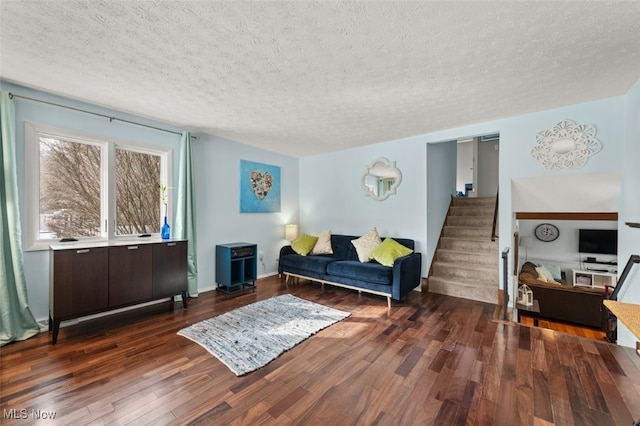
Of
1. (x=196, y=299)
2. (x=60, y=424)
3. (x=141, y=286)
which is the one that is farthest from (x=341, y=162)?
(x=60, y=424)

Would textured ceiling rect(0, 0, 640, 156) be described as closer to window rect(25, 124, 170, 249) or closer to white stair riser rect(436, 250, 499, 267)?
window rect(25, 124, 170, 249)

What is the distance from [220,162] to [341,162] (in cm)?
231

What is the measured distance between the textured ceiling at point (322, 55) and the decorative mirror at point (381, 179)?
1.41 metres

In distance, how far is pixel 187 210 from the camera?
3.78 metres

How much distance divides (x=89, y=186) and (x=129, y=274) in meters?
1.25

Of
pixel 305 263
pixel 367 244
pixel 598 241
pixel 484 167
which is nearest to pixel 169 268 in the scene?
pixel 305 263

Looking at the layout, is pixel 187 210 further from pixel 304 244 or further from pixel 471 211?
pixel 471 211

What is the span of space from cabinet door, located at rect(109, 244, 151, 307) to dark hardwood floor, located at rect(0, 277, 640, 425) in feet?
1.06

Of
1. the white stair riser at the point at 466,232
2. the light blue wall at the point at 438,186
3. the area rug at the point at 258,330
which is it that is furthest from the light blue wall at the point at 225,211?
the white stair riser at the point at 466,232

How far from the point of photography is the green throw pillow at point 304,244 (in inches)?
191

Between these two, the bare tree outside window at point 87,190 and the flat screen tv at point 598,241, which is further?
the flat screen tv at point 598,241

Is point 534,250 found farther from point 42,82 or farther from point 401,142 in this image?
point 42,82

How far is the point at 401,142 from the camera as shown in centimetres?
451

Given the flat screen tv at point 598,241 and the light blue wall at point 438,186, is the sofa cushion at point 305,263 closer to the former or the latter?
the light blue wall at point 438,186
